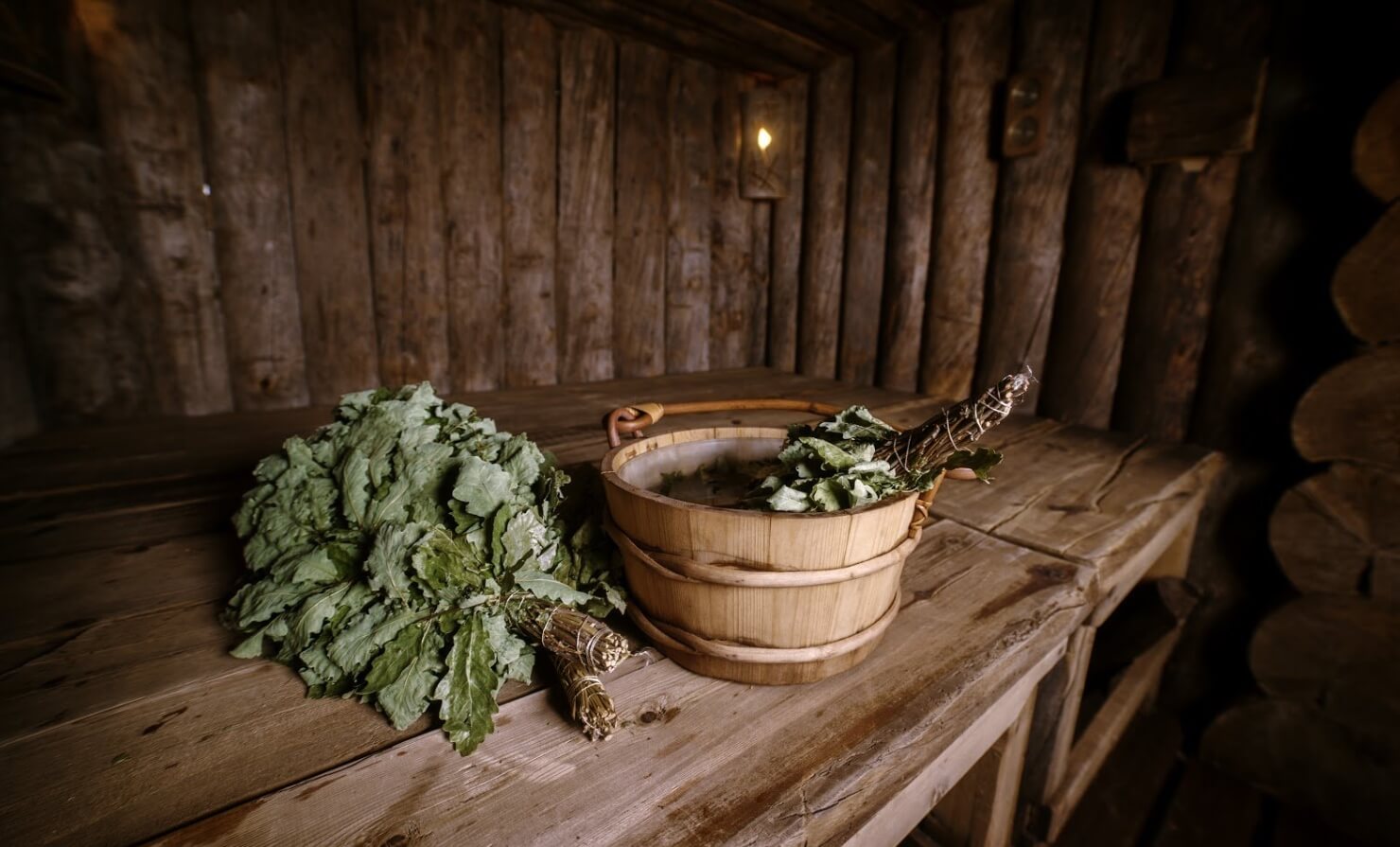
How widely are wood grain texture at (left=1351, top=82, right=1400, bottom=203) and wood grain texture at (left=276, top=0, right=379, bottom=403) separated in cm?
439

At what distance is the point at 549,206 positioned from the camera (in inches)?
159

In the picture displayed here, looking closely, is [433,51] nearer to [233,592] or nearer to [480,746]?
[233,592]

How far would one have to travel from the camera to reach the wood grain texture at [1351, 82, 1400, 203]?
211 centimetres

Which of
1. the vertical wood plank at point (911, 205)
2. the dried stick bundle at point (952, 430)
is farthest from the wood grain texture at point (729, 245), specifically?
the dried stick bundle at point (952, 430)

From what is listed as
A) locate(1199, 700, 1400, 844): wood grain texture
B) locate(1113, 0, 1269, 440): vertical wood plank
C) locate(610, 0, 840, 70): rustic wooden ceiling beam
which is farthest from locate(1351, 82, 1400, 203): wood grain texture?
locate(610, 0, 840, 70): rustic wooden ceiling beam

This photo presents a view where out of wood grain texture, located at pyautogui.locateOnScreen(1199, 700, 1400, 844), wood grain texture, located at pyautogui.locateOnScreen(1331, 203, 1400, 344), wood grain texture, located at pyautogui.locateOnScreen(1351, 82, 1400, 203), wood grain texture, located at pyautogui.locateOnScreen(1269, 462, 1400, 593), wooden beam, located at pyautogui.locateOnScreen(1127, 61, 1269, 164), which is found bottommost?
wood grain texture, located at pyautogui.locateOnScreen(1199, 700, 1400, 844)

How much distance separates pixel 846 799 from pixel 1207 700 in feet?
10.5

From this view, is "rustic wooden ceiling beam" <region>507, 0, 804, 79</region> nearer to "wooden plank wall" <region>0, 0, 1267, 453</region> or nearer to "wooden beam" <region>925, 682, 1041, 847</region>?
"wooden plank wall" <region>0, 0, 1267, 453</region>

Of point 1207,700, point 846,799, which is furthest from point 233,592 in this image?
point 1207,700

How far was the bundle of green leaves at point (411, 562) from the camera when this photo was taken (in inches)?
44.1

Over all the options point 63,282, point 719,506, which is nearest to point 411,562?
point 719,506

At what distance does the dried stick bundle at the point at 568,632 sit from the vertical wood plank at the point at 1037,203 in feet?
10.3

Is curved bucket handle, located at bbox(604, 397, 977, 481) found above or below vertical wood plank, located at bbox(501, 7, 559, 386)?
below

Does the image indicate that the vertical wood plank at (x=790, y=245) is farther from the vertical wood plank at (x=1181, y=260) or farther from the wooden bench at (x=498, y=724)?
the wooden bench at (x=498, y=724)
